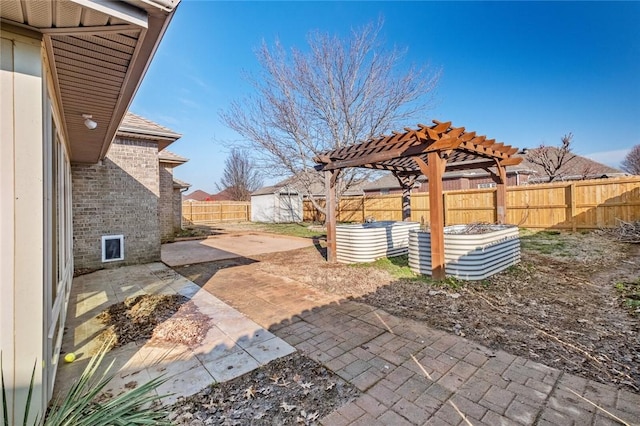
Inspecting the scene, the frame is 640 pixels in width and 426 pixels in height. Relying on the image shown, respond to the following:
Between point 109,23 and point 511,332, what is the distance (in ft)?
15.1

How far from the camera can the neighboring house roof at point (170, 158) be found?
12.0 metres

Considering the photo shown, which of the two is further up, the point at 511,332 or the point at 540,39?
the point at 540,39

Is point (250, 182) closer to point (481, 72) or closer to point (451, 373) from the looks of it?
point (481, 72)

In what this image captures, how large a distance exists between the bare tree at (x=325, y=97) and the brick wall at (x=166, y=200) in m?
3.54

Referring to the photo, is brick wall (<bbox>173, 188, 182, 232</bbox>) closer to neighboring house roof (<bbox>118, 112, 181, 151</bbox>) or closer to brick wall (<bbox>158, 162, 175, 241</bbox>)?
brick wall (<bbox>158, 162, 175, 241</bbox>)

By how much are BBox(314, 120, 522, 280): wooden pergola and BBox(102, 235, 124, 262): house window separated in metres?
5.20

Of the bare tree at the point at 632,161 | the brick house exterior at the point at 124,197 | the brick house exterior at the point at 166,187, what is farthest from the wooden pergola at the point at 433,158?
the bare tree at the point at 632,161

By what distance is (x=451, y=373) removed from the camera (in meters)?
2.45

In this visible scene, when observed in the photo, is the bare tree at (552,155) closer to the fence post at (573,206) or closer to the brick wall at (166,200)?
the fence post at (573,206)

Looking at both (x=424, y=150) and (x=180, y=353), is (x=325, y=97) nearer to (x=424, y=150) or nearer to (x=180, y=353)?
(x=424, y=150)

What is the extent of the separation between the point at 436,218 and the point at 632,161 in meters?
40.9

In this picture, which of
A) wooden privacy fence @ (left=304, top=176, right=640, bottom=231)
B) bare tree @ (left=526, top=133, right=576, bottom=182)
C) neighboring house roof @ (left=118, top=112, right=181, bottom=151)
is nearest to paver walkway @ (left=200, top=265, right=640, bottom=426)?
wooden privacy fence @ (left=304, top=176, right=640, bottom=231)

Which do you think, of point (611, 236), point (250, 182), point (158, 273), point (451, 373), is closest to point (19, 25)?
point (451, 373)

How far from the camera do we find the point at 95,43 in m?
2.08
